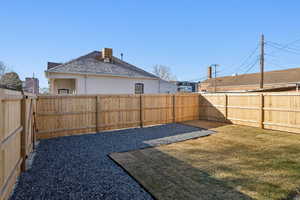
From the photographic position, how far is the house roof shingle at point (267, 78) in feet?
71.8

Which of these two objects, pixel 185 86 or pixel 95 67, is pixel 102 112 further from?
pixel 185 86

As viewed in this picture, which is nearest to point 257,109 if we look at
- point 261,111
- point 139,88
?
point 261,111

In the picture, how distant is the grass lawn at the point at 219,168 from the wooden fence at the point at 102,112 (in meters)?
3.30

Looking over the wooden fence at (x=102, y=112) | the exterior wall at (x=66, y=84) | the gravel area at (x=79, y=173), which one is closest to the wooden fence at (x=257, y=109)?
the wooden fence at (x=102, y=112)

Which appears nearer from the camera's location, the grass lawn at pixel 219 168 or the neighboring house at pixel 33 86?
the grass lawn at pixel 219 168

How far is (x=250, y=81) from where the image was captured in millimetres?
25484

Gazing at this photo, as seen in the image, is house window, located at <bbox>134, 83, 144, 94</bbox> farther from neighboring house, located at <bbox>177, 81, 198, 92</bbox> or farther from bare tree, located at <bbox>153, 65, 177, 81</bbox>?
bare tree, located at <bbox>153, 65, 177, 81</bbox>

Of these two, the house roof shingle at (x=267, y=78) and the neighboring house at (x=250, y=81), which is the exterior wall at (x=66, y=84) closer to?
the neighboring house at (x=250, y=81)

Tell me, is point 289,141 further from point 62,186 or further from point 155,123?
point 62,186

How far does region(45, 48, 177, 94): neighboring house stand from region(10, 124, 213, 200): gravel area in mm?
6316

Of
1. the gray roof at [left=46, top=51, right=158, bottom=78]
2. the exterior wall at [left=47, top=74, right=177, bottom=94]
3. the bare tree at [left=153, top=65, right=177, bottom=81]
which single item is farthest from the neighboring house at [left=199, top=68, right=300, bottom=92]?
the gray roof at [left=46, top=51, right=158, bottom=78]

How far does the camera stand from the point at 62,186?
3.04 metres

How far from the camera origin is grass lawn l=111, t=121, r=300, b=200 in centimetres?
288

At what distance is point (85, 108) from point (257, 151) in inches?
264
